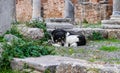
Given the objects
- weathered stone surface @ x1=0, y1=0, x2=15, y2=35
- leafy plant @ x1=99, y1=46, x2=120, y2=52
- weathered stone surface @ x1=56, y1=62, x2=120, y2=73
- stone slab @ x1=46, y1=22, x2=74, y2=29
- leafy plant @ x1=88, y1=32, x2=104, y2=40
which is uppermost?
weathered stone surface @ x1=0, y1=0, x2=15, y2=35

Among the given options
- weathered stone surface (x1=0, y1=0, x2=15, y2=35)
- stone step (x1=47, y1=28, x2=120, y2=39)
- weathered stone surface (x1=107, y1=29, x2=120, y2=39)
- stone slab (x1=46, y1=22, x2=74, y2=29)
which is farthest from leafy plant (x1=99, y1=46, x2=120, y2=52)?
stone slab (x1=46, y1=22, x2=74, y2=29)

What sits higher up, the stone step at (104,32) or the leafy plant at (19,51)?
the leafy plant at (19,51)

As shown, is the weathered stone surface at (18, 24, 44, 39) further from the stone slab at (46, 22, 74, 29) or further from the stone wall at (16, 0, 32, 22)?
the stone wall at (16, 0, 32, 22)

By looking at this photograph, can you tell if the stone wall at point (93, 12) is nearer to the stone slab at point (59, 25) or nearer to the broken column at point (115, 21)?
the broken column at point (115, 21)

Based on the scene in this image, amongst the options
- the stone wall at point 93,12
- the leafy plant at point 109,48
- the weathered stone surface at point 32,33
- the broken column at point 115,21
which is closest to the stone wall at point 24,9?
the stone wall at point 93,12

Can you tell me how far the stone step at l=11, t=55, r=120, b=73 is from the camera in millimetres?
5758

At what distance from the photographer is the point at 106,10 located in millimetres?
24188

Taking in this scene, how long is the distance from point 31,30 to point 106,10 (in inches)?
514

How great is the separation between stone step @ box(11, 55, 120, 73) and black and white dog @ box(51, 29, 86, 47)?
406cm

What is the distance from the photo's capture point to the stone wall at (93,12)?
2416 cm

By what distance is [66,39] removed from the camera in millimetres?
12062

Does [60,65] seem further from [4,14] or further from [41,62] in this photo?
[4,14]

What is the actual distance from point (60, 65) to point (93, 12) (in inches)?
725

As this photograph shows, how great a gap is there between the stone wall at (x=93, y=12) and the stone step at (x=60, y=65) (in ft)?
54.3
